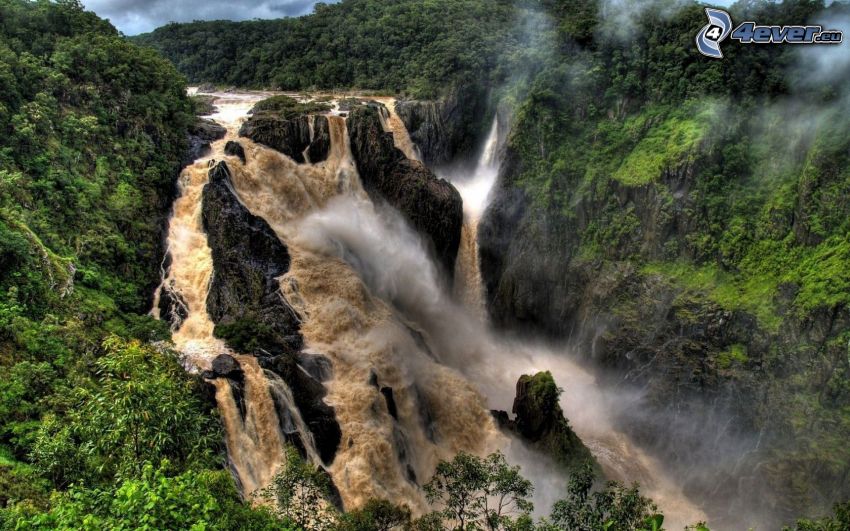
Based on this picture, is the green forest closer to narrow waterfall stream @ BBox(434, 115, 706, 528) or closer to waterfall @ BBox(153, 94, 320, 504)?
waterfall @ BBox(153, 94, 320, 504)

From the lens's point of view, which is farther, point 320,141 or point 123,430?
point 320,141

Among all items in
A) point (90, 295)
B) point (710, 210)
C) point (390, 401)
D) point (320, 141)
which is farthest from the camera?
point (320, 141)

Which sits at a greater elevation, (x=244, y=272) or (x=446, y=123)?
(x=446, y=123)

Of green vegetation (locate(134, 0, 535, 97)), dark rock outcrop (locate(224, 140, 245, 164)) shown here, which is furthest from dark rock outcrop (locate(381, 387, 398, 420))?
green vegetation (locate(134, 0, 535, 97))

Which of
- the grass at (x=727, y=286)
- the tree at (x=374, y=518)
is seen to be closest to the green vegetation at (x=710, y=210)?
the grass at (x=727, y=286)

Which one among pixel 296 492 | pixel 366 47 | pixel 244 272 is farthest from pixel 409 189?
pixel 296 492

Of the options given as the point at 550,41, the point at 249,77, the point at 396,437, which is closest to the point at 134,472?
the point at 396,437

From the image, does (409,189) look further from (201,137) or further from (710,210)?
(710,210)
